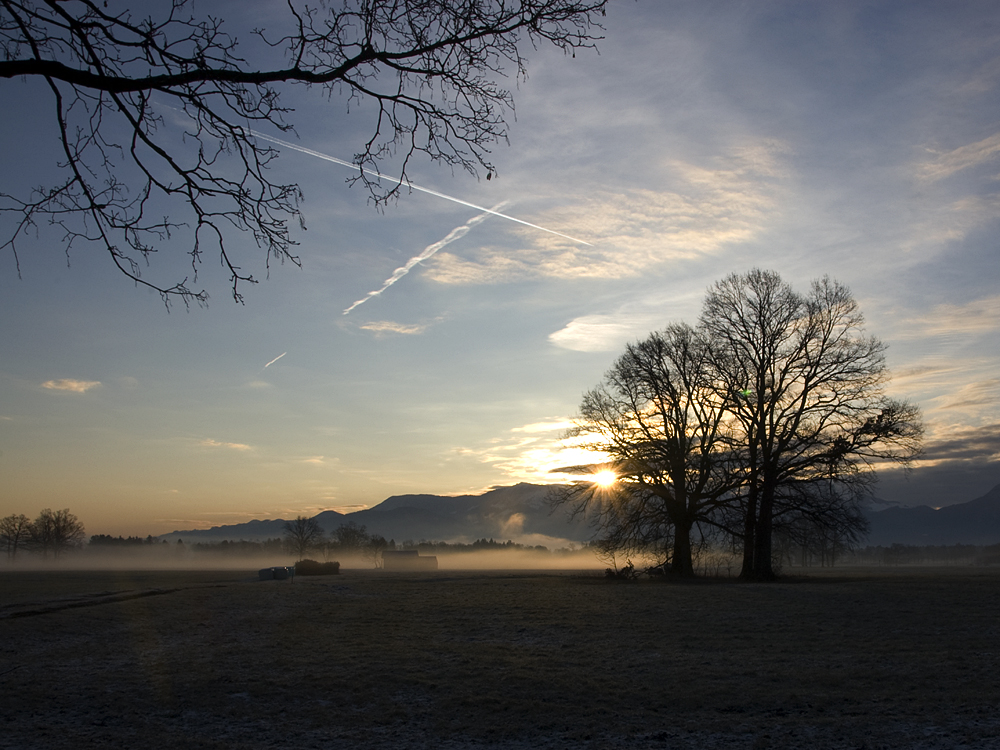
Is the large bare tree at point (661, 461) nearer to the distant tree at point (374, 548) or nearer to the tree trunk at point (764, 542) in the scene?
the tree trunk at point (764, 542)

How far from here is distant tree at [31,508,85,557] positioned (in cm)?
13462

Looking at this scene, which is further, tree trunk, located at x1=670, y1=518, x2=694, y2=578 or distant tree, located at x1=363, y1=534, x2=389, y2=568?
distant tree, located at x1=363, y1=534, x2=389, y2=568

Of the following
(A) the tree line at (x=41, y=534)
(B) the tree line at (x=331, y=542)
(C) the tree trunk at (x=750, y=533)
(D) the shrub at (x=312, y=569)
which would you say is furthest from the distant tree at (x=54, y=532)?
(C) the tree trunk at (x=750, y=533)

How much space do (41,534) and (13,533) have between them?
10623 millimetres

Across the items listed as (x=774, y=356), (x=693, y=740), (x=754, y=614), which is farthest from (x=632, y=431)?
(x=693, y=740)

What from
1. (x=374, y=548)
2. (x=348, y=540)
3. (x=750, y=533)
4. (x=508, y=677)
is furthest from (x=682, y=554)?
(x=374, y=548)

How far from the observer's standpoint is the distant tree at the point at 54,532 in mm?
134625

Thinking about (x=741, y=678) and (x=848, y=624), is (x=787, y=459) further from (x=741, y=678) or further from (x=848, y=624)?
(x=741, y=678)

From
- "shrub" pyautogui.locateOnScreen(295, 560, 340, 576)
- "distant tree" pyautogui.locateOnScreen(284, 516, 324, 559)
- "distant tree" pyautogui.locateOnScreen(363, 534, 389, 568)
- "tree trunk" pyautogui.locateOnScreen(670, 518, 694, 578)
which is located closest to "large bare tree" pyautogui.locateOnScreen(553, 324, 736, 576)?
"tree trunk" pyautogui.locateOnScreen(670, 518, 694, 578)

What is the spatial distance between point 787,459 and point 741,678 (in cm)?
2536

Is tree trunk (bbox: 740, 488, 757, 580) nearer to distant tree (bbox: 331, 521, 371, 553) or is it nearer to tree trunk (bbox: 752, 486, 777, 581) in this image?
tree trunk (bbox: 752, 486, 777, 581)

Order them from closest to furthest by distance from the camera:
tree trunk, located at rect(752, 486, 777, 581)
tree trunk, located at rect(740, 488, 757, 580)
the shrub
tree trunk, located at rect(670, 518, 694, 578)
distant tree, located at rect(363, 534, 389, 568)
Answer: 1. tree trunk, located at rect(752, 486, 777, 581)
2. tree trunk, located at rect(740, 488, 757, 580)
3. tree trunk, located at rect(670, 518, 694, 578)
4. the shrub
5. distant tree, located at rect(363, 534, 389, 568)

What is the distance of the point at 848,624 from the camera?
1742cm

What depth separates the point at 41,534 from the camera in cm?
13662
